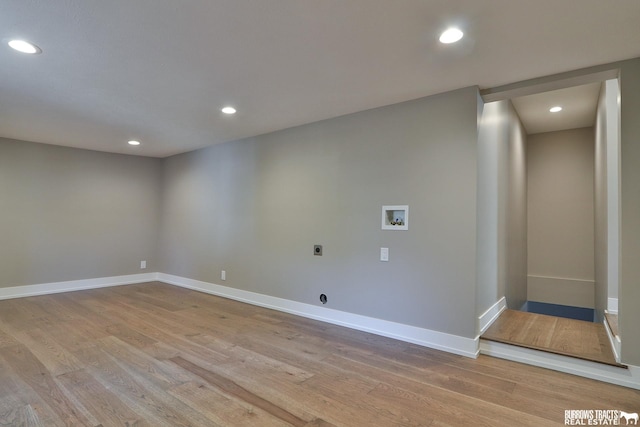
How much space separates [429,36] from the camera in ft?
6.95

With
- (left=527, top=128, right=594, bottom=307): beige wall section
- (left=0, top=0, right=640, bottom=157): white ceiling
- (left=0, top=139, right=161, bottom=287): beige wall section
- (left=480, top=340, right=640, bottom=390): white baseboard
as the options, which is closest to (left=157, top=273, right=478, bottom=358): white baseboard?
(left=480, top=340, right=640, bottom=390): white baseboard

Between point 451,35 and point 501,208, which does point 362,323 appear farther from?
point 451,35

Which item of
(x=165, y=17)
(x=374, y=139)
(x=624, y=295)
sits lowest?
(x=624, y=295)

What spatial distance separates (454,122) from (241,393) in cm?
281

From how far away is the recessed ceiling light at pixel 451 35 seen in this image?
205 cm

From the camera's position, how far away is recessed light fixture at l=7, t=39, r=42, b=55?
2215 millimetres

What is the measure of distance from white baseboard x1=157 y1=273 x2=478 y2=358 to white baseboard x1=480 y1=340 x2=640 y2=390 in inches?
8.0

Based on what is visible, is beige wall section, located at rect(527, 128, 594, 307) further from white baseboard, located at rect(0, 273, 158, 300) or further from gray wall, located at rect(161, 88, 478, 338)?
white baseboard, located at rect(0, 273, 158, 300)

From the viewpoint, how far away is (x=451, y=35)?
2.10 metres

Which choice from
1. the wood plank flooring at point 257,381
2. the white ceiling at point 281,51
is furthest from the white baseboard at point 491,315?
the white ceiling at point 281,51

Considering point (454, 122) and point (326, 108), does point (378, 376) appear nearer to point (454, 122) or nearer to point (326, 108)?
point (454, 122)

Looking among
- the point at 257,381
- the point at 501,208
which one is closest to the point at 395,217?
the point at 501,208

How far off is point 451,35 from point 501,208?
252 cm

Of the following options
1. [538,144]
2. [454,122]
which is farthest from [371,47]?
[538,144]
